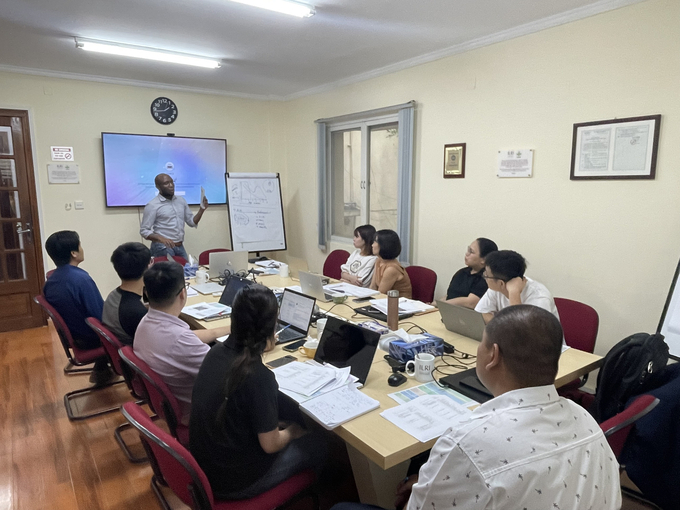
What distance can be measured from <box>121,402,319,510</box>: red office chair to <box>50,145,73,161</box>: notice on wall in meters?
4.30

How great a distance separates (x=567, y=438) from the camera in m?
0.96

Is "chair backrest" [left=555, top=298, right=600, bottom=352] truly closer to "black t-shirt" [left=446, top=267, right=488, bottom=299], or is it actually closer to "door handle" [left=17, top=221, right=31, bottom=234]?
"black t-shirt" [left=446, top=267, right=488, bottom=299]

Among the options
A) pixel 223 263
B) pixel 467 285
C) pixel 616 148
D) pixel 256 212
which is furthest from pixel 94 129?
pixel 616 148

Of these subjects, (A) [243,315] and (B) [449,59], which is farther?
(B) [449,59]

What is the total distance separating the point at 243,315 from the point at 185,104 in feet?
15.4

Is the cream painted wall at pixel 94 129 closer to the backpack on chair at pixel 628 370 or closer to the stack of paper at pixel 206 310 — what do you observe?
the stack of paper at pixel 206 310

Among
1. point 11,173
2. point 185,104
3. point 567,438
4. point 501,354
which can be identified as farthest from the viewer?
point 185,104

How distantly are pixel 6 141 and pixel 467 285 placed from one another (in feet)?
15.7

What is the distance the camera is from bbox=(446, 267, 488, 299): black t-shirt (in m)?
3.22

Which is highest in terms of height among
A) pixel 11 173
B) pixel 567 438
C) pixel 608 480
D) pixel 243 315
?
pixel 11 173

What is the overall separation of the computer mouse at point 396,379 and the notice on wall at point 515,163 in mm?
2287

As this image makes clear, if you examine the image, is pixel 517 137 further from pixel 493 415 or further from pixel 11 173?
pixel 11 173

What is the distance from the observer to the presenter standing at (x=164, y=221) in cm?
493

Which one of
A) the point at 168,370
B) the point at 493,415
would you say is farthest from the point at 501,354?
the point at 168,370
